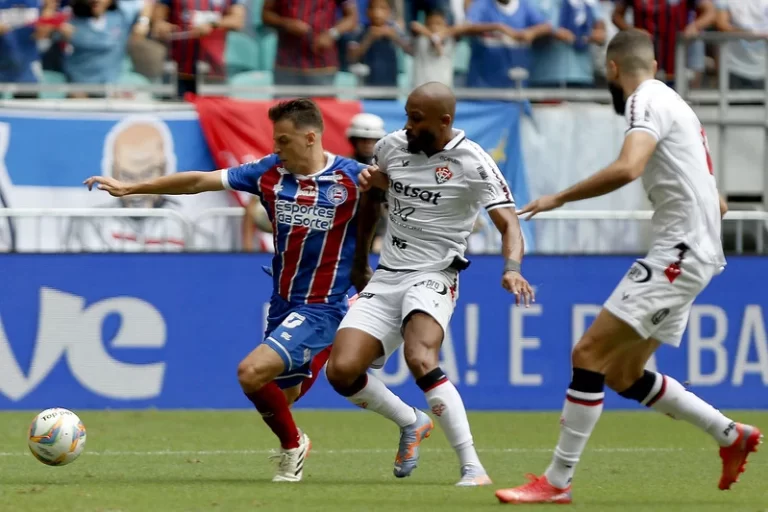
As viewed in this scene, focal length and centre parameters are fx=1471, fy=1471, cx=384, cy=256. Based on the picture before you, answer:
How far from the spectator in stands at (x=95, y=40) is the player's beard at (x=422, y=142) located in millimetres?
7856

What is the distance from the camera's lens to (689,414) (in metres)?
7.60

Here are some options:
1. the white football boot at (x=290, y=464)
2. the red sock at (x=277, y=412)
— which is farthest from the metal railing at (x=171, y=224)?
the white football boot at (x=290, y=464)

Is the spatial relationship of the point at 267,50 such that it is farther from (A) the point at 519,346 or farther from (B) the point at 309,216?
(B) the point at 309,216

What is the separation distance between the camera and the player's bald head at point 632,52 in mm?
7316

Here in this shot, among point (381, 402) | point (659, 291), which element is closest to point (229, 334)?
Result: point (381, 402)

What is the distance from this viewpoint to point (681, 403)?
7574 millimetres

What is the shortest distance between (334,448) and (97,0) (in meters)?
6.66

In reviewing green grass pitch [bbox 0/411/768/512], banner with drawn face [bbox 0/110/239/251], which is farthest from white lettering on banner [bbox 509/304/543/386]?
banner with drawn face [bbox 0/110/239/251]

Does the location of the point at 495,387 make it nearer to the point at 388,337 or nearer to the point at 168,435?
the point at 168,435

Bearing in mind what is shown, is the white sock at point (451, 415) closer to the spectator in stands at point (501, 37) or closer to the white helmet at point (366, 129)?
the white helmet at point (366, 129)

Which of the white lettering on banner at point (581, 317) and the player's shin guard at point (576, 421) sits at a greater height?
the player's shin guard at point (576, 421)

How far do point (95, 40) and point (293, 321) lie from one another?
7.65 m

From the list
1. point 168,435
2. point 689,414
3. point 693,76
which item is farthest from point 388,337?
point 693,76

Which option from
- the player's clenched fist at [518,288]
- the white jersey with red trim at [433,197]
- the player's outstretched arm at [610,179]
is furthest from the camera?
the white jersey with red trim at [433,197]
